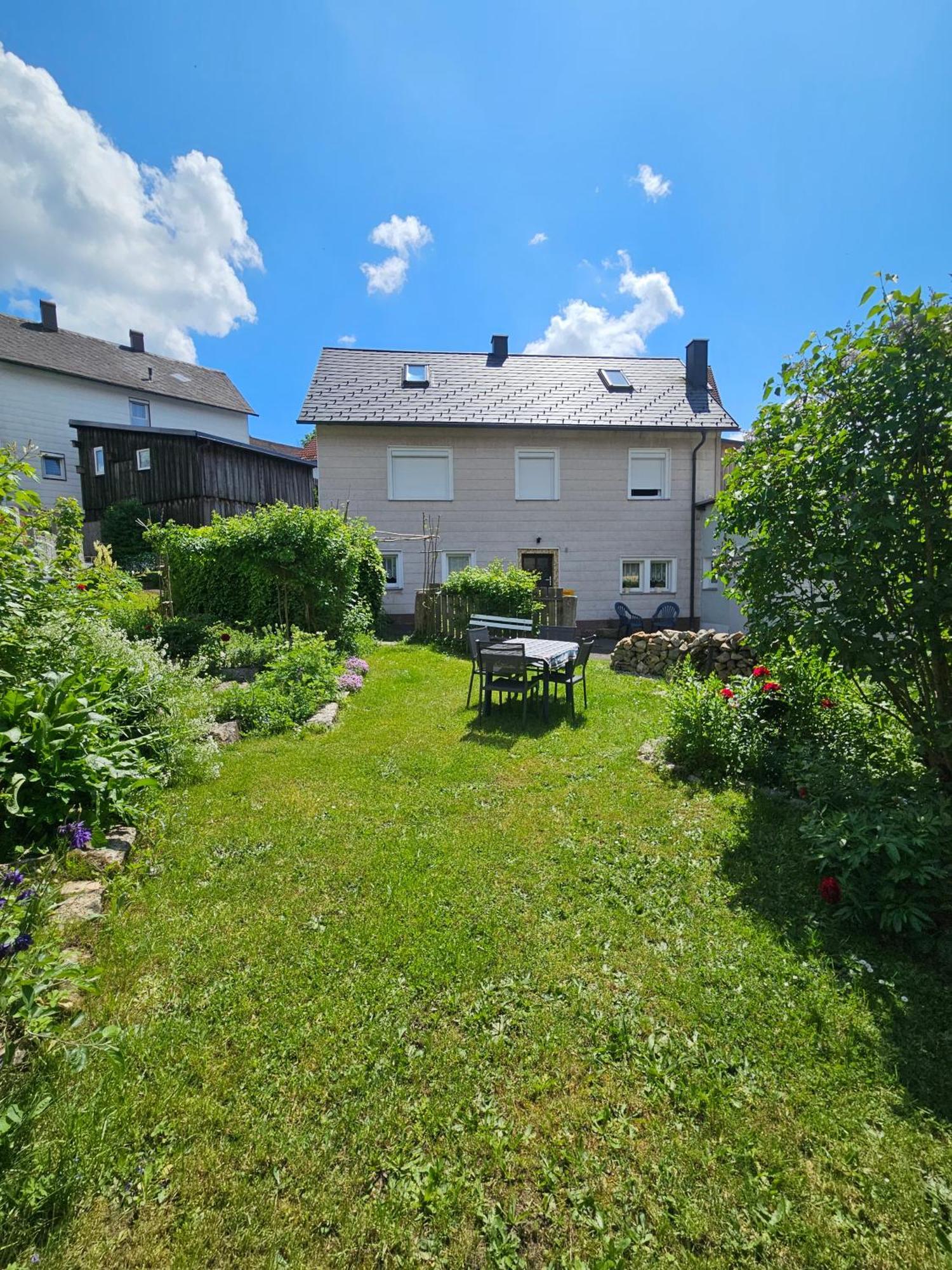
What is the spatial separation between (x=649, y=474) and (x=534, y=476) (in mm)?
3520

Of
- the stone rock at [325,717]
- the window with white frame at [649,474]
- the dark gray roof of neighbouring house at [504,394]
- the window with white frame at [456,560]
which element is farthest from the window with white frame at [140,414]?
the stone rock at [325,717]

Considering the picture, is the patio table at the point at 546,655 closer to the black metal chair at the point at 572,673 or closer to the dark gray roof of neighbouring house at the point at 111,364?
the black metal chair at the point at 572,673

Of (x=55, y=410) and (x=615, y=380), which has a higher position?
(x=55, y=410)

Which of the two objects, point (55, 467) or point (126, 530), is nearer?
point (126, 530)

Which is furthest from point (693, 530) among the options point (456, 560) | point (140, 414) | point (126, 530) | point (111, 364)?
point (111, 364)

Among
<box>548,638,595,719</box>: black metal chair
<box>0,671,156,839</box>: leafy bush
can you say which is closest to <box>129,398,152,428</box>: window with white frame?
<box>548,638,595,719</box>: black metal chair

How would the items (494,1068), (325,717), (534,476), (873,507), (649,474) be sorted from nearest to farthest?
1. (494,1068)
2. (873,507)
3. (325,717)
4. (534,476)
5. (649,474)

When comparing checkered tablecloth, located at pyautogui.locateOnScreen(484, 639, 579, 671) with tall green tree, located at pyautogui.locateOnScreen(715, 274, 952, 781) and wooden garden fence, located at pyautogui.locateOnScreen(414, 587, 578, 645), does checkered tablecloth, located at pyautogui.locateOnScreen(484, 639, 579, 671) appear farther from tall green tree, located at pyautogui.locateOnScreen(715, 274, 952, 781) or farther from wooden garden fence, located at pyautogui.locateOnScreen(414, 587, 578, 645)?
wooden garden fence, located at pyautogui.locateOnScreen(414, 587, 578, 645)

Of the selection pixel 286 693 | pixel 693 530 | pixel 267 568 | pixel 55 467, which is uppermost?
pixel 55 467

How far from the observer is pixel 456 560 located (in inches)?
610

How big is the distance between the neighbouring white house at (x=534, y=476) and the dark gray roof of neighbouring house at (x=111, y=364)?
1564 cm

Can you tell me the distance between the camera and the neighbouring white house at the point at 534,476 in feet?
48.2

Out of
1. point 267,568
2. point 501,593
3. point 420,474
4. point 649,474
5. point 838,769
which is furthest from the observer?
point 649,474

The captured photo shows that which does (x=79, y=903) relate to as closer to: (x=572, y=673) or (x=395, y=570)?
(x=572, y=673)
